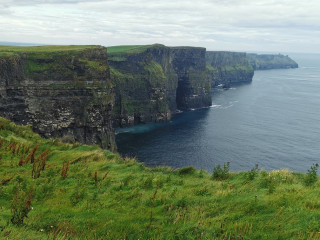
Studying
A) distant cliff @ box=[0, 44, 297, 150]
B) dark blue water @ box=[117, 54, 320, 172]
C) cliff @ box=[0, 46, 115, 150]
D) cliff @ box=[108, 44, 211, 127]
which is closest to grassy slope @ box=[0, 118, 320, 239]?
cliff @ box=[0, 46, 115, 150]

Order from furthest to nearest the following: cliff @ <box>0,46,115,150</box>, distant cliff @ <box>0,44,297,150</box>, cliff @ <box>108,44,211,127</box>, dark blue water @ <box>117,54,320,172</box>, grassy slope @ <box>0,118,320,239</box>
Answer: cliff @ <box>108,44,211,127</box> < dark blue water @ <box>117,54,320,172</box> < distant cliff @ <box>0,44,297,150</box> < cliff @ <box>0,46,115,150</box> < grassy slope @ <box>0,118,320,239</box>

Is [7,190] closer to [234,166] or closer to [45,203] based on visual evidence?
[45,203]

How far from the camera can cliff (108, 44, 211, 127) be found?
121 metres

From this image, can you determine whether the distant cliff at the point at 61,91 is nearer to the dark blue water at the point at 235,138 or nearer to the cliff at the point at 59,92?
the cliff at the point at 59,92

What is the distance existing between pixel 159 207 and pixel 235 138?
86847mm

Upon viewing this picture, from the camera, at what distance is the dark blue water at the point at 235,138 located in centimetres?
7444

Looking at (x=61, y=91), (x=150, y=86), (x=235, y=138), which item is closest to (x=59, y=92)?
(x=61, y=91)

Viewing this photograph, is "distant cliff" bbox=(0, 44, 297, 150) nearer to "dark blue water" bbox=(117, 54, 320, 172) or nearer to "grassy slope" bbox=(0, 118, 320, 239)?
"dark blue water" bbox=(117, 54, 320, 172)

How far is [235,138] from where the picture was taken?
9519cm

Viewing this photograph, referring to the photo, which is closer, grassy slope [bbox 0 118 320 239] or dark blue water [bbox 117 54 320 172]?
grassy slope [bbox 0 118 320 239]

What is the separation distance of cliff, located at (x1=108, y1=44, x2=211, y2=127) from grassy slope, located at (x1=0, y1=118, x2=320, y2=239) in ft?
332

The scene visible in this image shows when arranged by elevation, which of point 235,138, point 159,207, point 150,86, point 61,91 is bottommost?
point 235,138

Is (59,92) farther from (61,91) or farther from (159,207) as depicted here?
(159,207)

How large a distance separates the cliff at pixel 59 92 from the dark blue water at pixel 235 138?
14.6 meters
